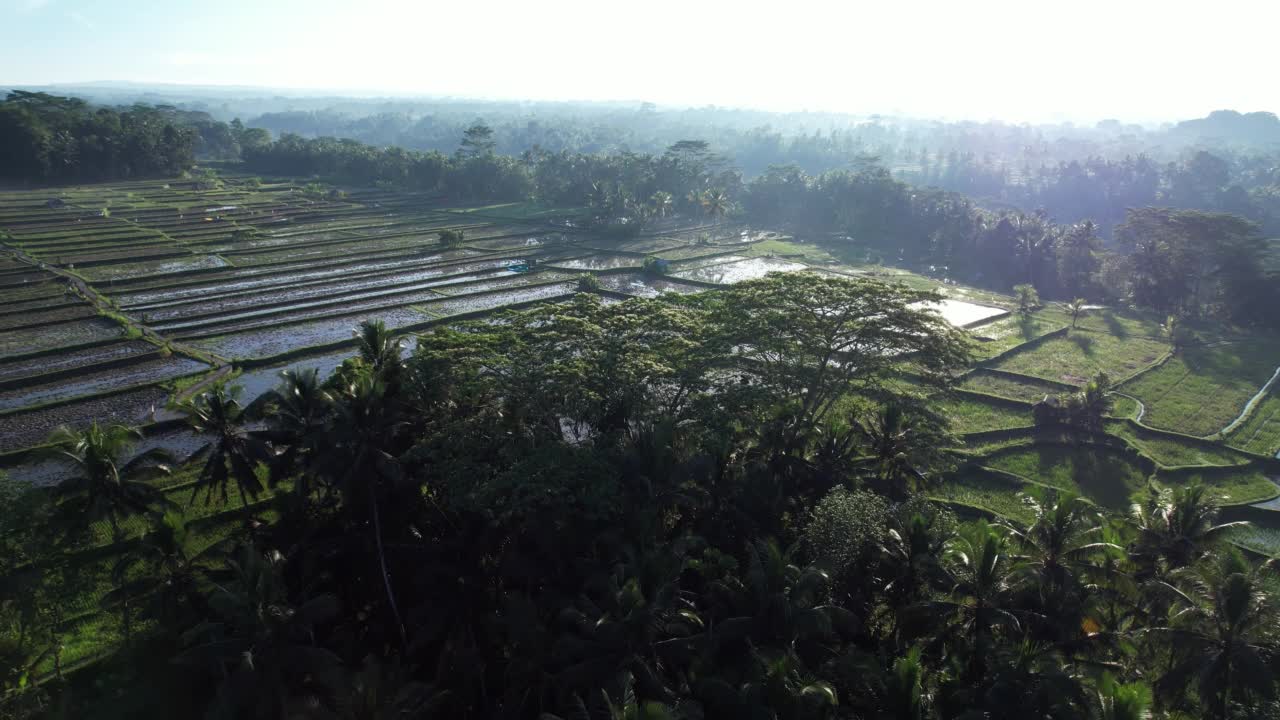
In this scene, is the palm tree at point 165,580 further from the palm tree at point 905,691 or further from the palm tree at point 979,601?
the palm tree at point 979,601

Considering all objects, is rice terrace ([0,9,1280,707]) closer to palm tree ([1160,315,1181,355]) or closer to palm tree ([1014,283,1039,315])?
palm tree ([1160,315,1181,355])

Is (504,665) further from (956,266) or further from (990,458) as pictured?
(956,266)

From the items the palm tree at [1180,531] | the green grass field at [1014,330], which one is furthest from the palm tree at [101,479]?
the green grass field at [1014,330]

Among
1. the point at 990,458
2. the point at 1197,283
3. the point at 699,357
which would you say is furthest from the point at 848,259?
the point at 699,357

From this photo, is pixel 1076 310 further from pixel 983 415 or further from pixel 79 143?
pixel 79 143

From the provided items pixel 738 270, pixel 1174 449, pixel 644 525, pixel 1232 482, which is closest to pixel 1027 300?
pixel 738 270
